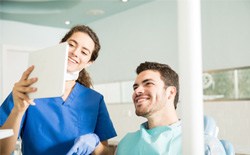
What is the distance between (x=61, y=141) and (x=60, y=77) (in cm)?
45

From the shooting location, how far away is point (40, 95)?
0.74m

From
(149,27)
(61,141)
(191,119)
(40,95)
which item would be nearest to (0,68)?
(149,27)

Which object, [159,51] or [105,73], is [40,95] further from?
[105,73]

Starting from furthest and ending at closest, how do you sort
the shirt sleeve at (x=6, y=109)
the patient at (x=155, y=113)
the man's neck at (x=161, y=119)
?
the man's neck at (x=161, y=119), the patient at (x=155, y=113), the shirt sleeve at (x=6, y=109)

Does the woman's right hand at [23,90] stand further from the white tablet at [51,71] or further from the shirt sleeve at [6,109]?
the shirt sleeve at [6,109]

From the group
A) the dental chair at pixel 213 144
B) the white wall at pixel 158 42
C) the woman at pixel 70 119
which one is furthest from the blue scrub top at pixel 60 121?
the white wall at pixel 158 42

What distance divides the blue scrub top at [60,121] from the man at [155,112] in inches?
4.8

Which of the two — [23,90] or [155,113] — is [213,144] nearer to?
[155,113]

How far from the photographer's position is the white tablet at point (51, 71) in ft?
2.34

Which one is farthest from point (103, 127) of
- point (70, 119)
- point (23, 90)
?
point (23, 90)

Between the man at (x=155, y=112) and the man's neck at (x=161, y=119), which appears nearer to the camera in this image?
the man at (x=155, y=112)

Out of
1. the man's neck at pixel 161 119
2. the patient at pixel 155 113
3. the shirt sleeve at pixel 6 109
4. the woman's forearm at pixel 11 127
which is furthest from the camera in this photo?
the man's neck at pixel 161 119

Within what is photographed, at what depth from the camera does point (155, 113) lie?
1.29m

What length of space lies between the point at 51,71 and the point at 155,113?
650 mm
